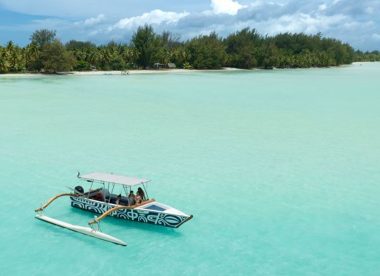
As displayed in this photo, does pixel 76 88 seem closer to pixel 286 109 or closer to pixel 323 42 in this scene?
pixel 286 109

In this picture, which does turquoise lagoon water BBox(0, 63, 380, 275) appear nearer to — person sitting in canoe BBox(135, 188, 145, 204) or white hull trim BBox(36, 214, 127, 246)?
white hull trim BBox(36, 214, 127, 246)

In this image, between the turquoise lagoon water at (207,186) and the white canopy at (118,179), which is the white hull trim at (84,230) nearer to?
the turquoise lagoon water at (207,186)

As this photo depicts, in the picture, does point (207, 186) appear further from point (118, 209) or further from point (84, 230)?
point (84, 230)

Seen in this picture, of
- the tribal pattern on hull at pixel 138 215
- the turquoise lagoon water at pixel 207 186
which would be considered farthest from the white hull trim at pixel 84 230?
the tribal pattern on hull at pixel 138 215

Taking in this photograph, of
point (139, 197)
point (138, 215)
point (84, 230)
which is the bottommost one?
point (84, 230)

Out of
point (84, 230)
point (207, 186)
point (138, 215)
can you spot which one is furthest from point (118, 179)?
point (207, 186)

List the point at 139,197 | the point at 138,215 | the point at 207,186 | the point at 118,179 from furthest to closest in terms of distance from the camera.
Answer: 1. the point at 207,186
2. the point at 118,179
3. the point at 139,197
4. the point at 138,215
